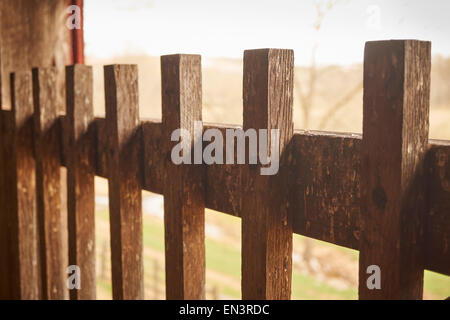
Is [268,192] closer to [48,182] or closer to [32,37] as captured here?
[48,182]

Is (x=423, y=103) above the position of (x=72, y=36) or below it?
below

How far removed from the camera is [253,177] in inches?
38.0

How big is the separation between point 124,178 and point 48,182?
598 millimetres

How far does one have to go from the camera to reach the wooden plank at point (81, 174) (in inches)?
62.1

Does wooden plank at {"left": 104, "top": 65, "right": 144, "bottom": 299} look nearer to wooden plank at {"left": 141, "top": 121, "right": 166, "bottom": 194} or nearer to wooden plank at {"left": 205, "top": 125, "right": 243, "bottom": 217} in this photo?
wooden plank at {"left": 141, "top": 121, "right": 166, "bottom": 194}

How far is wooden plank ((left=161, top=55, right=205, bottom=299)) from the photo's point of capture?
1112 millimetres

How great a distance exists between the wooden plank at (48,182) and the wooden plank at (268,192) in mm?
1082

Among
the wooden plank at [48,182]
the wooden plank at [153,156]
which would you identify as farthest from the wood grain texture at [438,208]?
the wooden plank at [48,182]

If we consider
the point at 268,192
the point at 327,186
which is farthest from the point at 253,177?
the point at 327,186

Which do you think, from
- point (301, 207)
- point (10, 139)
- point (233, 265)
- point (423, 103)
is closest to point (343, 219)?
point (301, 207)

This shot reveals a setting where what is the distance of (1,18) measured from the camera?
2.06 metres

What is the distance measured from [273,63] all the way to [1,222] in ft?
6.03
